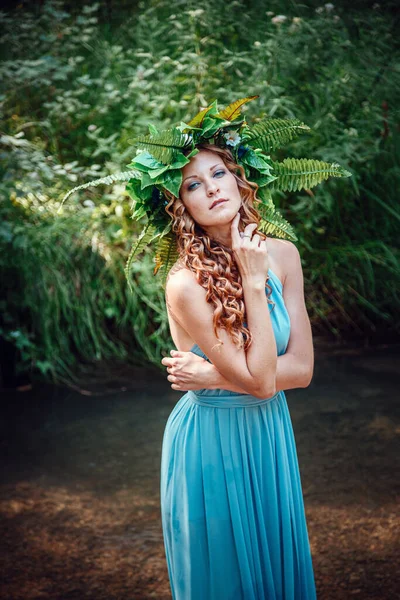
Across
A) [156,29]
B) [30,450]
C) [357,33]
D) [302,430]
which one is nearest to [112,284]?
[30,450]

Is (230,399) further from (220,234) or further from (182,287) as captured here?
(220,234)

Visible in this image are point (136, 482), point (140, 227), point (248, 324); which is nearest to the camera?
point (248, 324)

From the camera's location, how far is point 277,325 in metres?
2.07

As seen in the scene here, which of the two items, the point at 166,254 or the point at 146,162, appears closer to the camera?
the point at 146,162

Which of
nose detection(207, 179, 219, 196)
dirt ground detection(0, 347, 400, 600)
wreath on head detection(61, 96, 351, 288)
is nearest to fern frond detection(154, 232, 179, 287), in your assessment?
wreath on head detection(61, 96, 351, 288)

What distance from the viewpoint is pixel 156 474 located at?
3.92m

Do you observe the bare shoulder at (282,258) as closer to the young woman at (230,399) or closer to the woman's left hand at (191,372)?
the young woman at (230,399)

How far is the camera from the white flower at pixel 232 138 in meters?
2.08

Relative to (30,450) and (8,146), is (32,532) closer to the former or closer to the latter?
(30,450)

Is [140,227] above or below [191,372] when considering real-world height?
below

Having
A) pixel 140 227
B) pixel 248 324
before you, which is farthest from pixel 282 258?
pixel 140 227

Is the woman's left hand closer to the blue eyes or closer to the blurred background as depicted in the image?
the blue eyes

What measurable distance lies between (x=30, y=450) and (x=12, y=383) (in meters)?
1.16

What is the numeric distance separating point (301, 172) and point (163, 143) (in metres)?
0.49
